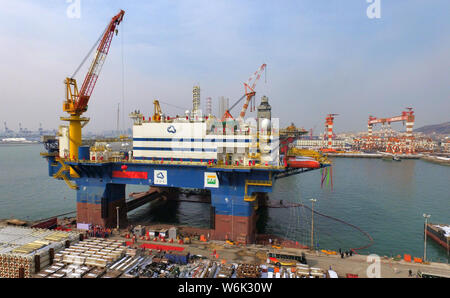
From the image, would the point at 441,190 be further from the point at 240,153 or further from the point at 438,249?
the point at 240,153

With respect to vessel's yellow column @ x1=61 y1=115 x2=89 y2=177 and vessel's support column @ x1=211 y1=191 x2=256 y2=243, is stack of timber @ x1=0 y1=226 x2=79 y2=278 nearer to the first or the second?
vessel's yellow column @ x1=61 y1=115 x2=89 y2=177

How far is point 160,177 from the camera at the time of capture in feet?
119

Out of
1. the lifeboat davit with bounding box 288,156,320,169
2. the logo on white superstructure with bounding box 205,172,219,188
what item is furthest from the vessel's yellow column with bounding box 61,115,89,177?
the lifeboat davit with bounding box 288,156,320,169

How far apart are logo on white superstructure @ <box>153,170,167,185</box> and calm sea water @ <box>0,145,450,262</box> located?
13.3 meters

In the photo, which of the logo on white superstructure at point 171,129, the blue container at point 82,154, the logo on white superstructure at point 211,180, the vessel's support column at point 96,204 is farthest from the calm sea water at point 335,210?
the logo on white superstructure at point 171,129

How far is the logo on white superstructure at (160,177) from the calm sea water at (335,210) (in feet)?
43.6

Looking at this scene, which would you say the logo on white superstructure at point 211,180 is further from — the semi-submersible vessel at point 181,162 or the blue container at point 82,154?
Result: the blue container at point 82,154

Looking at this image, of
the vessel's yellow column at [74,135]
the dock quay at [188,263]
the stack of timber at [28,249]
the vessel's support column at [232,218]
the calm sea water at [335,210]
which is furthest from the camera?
the vessel's yellow column at [74,135]

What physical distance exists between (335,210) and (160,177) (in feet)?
116

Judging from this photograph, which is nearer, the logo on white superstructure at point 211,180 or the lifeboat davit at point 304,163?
the logo on white superstructure at point 211,180

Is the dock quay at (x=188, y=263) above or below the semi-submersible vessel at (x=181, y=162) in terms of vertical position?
below

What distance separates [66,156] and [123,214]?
40.7 ft

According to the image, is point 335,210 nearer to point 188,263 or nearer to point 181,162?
point 181,162

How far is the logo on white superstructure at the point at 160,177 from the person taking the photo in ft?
119
